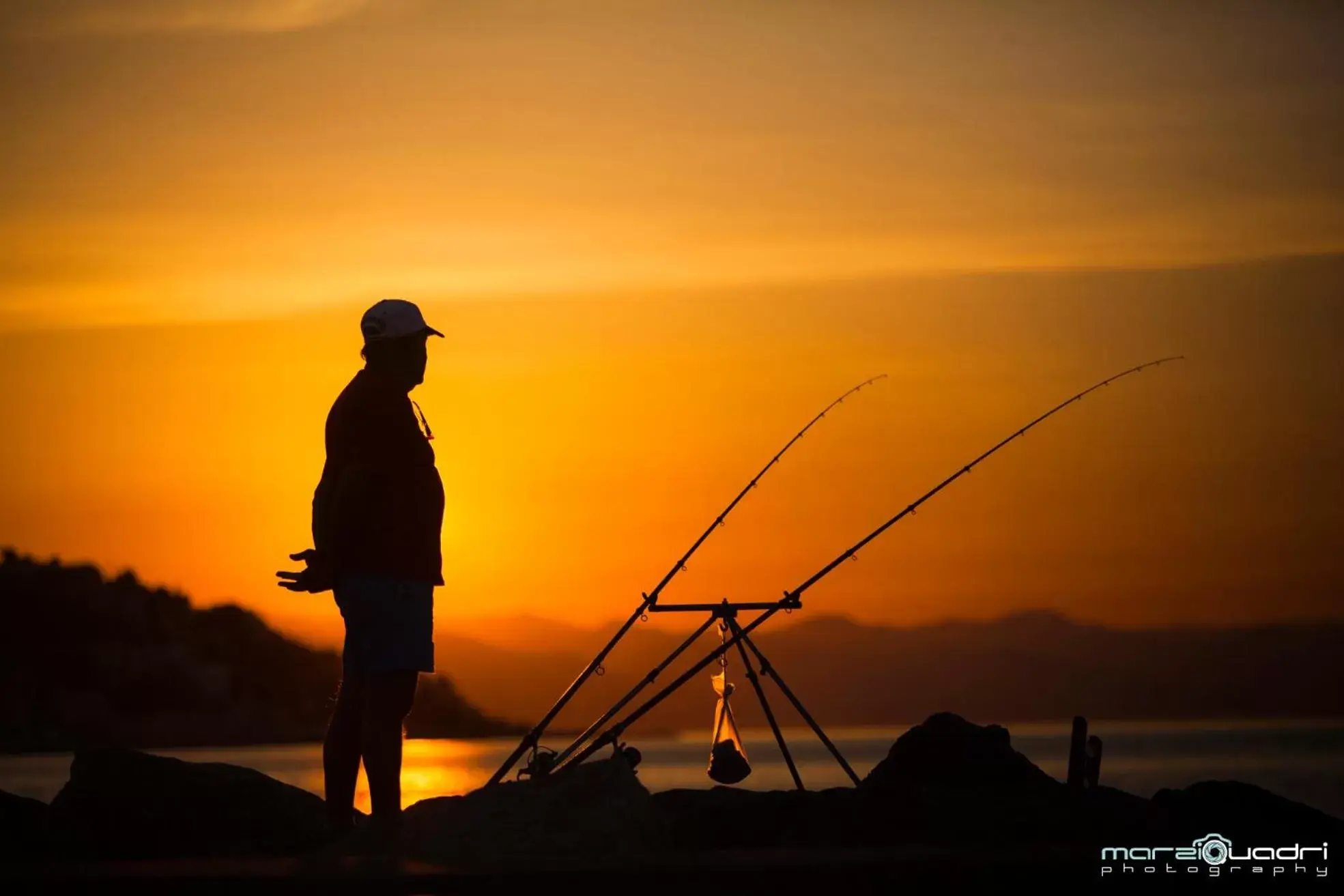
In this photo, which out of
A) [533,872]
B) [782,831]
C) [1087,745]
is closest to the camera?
[533,872]

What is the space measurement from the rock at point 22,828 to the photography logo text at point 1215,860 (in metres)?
4.89

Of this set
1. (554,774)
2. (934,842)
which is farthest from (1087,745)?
(554,774)

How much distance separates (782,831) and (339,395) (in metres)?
2.94

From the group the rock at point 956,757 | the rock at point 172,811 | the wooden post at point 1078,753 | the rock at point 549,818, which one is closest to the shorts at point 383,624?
the rock at point 549,818

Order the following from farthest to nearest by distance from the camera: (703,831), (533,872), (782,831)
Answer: (703,831)
(782,831)
(533,872)

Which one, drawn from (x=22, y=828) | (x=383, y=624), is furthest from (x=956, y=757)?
(x=22, y=828)

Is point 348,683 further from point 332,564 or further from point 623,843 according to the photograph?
point 623,843

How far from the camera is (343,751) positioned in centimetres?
721

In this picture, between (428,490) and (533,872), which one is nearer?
(533,872)

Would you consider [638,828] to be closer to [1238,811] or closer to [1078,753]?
[1078,753]

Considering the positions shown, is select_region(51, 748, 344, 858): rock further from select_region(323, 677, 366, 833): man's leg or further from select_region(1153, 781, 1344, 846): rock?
select_region(1153, 781, 1344, 846): rock

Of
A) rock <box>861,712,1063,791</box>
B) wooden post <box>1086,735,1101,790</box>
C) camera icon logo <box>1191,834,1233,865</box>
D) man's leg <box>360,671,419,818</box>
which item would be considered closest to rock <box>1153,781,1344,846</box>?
wooden post <box>1086,735,1101,790</box>

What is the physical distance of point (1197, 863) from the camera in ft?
16.4

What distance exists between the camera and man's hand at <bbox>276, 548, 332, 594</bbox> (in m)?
7.06
